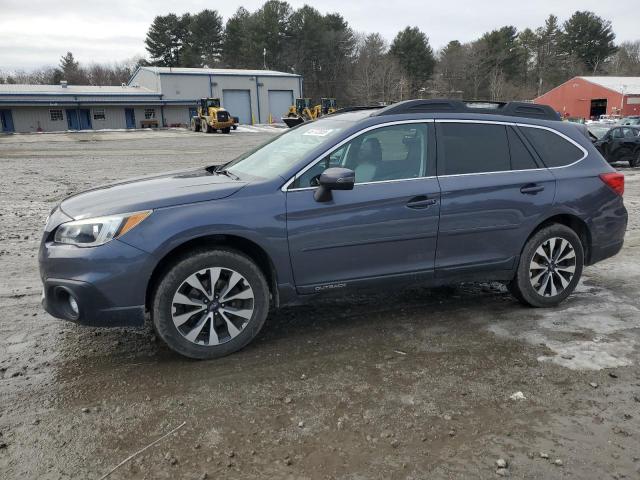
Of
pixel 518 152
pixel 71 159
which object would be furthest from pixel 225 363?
pixel 71 159

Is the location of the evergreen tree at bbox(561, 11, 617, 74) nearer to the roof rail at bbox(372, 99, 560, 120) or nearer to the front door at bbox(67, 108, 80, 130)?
the front door at bbox(67, 108, 80, 130)

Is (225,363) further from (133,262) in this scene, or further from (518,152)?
(518,152)

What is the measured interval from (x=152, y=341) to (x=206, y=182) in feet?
4.23

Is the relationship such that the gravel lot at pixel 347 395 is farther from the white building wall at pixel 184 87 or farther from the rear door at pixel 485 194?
the white building wall at pixel 184 87

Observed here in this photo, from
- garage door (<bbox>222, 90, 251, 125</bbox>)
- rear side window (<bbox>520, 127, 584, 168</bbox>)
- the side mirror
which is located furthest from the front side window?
garage door (<bbox>222, 90, 251, 125</bbox>)

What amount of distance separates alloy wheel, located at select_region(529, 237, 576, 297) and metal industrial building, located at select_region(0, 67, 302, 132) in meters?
53.3

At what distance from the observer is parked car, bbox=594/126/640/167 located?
1803 cm

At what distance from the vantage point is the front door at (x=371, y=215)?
386cm

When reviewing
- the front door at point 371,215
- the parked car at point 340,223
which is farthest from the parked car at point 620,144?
the front door at point 371,215

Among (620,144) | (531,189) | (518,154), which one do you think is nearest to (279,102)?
(620,144)

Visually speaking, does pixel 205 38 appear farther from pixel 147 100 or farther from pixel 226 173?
pixel 226 173

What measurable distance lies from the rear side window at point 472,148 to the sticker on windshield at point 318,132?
917mm

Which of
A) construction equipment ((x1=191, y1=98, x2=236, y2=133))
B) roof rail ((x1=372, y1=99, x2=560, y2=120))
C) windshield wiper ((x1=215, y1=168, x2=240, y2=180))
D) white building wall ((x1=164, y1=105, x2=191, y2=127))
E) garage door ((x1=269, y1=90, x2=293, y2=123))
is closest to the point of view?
windshield wiper ((x1=215, y1=168, x2=240, y2=180))

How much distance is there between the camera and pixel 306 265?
3.88m
